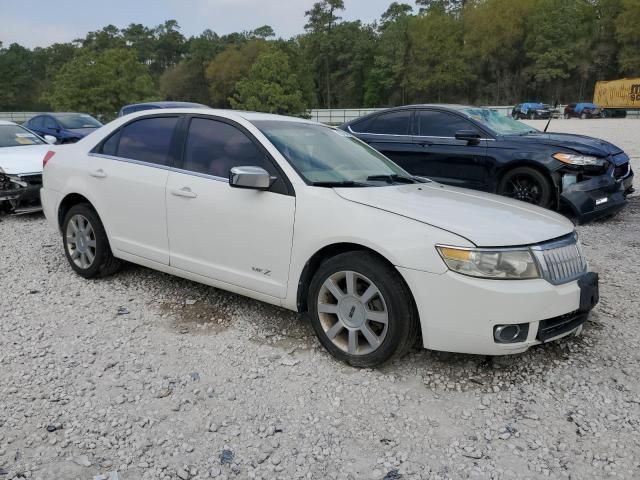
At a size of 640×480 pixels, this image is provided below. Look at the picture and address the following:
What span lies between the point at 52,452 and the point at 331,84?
84.0 m

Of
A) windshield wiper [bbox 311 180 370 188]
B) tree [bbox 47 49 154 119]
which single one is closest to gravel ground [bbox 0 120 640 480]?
windshield wiper [bbox 311 180 370 188]

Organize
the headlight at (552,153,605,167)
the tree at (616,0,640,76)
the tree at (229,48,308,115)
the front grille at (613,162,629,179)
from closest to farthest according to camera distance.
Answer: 1. the headlight at (552,153,605,167)
2. the front grille at (613,162,629,179)
3. the tree at (229,48,308,115)
4. the tree at (616,0,640,76)

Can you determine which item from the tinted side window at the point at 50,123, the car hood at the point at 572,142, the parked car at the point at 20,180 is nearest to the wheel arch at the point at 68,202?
the parked car at the point at 20,180

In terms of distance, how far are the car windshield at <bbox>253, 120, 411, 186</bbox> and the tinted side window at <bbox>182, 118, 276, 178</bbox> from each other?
0.16 meters

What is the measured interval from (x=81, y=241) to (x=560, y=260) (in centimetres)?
400

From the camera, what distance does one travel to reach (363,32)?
8175cm

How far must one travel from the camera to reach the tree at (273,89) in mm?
45062

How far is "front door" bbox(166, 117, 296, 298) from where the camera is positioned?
11.6ft

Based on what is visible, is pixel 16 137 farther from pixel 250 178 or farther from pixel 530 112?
pixel 530 112

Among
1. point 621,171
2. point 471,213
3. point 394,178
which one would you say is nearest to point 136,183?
point 394,178

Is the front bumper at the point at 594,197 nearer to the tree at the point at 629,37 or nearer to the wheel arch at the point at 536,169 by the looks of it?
the wheel arch at the point at 536,169

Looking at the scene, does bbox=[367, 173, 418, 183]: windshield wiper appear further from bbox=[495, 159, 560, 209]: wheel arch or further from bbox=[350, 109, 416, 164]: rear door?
bbox=[350, 109, 416, 164]: rear door

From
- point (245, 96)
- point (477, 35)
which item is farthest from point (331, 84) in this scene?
point (245, 96)

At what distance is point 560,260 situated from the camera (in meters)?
3.13
